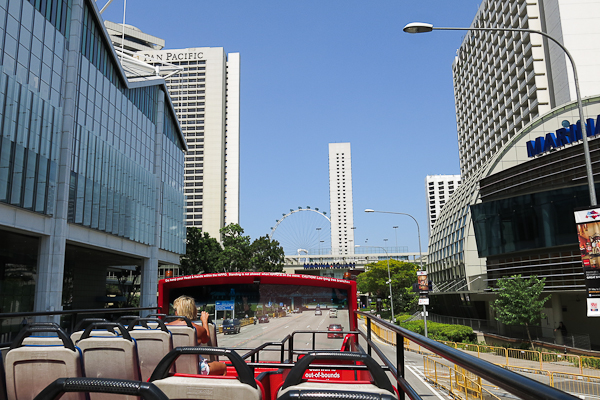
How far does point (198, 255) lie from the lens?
6488 cm

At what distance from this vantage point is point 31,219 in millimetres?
28266

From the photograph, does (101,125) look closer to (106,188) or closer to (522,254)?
(106,188)

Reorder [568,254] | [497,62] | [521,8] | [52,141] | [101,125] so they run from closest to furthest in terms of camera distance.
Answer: [52,141] < [568,254] < [101,125] < [521,8] < [497,62]

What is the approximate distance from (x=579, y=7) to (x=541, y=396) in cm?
7227

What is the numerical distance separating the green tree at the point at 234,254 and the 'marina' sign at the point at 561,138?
3976 cm

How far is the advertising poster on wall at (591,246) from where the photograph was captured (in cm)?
Answer: 1029

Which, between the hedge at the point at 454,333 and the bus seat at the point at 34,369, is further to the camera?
the hedge at the point at 454,333

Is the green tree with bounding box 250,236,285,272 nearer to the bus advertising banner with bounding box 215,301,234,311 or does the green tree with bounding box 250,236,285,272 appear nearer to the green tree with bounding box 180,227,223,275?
the green tree with bounding box 180,227,223,275

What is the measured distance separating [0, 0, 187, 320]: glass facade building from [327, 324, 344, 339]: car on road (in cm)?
2448

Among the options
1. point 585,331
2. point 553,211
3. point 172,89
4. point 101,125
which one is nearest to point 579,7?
point 553,211

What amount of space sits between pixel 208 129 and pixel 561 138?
110568mm

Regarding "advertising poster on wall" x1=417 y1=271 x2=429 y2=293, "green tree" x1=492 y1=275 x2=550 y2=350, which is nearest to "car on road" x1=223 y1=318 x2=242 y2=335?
"advertising poster on wall" x1=417 y1=271 x2=429 y2=293

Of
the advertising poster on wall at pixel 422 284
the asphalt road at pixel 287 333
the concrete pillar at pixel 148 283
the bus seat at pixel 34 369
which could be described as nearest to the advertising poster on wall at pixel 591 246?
the asphalt road at pixel 287 333

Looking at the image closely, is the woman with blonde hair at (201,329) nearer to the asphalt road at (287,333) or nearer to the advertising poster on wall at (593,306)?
the asphalt road at (287,333)
